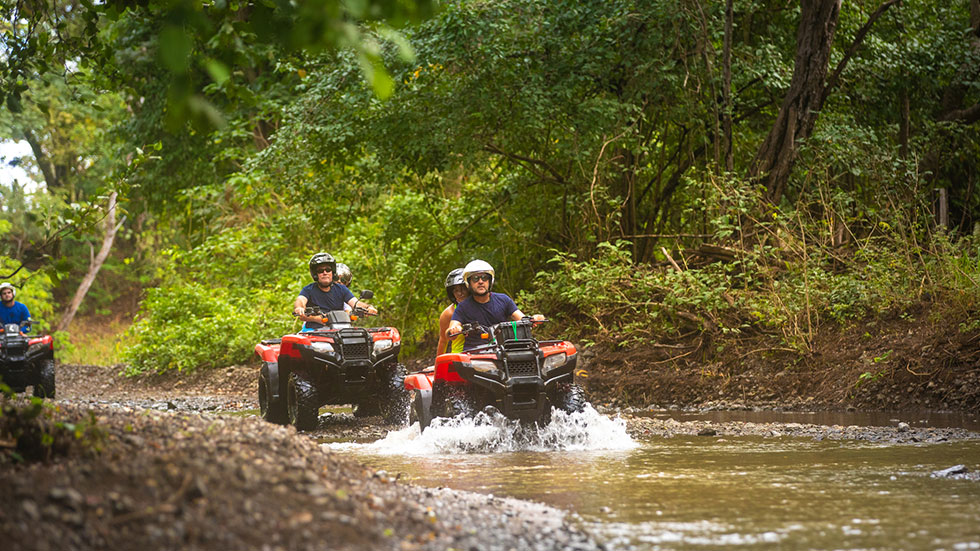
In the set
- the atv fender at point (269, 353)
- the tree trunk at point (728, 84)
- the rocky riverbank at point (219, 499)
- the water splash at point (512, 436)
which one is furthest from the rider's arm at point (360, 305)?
the tree trunk at point (728, 84)

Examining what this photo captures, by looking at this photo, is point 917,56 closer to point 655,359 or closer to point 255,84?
point 655,359

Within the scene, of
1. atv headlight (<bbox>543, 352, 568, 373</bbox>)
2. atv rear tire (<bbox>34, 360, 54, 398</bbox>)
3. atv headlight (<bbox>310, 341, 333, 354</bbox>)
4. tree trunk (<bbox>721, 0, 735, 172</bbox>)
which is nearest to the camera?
atv headlight (<bbox>543, 352, 568, 373</bbox>)

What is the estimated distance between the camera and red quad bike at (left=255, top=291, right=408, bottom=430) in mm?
11883

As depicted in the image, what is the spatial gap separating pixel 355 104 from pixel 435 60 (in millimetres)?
1694

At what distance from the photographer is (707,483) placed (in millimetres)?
7387

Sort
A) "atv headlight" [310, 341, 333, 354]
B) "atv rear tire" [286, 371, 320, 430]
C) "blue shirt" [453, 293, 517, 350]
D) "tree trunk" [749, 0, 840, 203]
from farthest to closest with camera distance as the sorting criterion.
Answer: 1. "tree trunk" [749, 0, 840, 203]
2. "atv rear tire" [286, 371, 320, 430]
3. "atv headlight" [310, 341, 333, 354]
4. "blue shirt" [453, 293, 517, 350]

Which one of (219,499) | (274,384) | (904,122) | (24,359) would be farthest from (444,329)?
(904,122)

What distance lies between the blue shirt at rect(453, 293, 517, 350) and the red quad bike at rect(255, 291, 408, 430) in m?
1.23

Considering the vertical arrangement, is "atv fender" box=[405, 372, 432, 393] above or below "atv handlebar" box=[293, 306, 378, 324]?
below

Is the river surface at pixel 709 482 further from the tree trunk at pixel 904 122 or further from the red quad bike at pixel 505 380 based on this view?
the tree trunk at pixel 904 122

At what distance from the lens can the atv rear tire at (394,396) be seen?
1253cm

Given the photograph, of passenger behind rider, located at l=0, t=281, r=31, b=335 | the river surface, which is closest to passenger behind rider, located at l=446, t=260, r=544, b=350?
the river surface

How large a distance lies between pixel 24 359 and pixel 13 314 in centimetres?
91

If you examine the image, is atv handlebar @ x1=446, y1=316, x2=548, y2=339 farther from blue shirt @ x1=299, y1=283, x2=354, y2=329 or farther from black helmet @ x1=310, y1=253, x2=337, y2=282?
black helmet @ x1=310, y1=253, x2=337, y2=282
